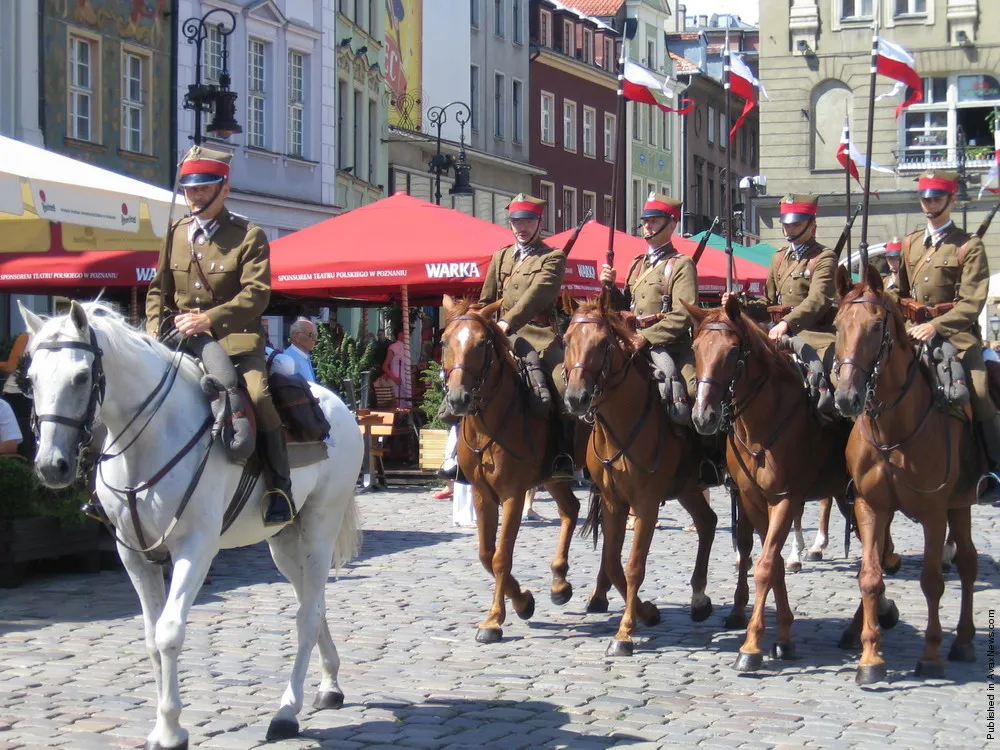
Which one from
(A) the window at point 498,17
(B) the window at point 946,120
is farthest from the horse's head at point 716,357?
(A) the window at point 498,17

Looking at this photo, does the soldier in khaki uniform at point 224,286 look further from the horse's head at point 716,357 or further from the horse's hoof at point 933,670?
the horse's hoof at point 933,670

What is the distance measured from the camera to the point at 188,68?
101 feet

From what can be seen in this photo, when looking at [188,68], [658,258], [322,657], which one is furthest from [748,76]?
[188,68]

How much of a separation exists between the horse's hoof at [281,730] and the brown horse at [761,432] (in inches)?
→ 112

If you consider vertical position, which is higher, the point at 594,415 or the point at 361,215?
the point at 361,215

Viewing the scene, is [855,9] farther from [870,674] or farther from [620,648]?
[870,674]

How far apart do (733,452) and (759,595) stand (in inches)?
36.3

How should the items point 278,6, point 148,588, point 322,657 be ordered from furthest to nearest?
point 278,6 < point 322,657 < point 148,588

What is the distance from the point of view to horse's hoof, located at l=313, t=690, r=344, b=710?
7.95m

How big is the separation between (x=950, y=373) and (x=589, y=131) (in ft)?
177

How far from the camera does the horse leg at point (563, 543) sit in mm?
11086

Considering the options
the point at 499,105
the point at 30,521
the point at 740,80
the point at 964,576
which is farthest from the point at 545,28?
the point at 964,576

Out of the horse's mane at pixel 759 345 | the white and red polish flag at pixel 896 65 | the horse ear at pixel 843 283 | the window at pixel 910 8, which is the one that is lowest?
the horse's mane at pixel 759 345

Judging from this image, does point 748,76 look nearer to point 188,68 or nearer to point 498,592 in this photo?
point 498,592
